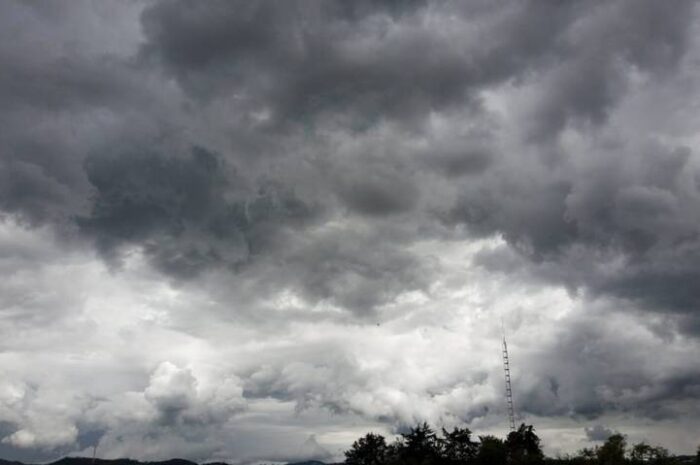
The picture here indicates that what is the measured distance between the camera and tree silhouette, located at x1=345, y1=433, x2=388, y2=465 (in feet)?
634

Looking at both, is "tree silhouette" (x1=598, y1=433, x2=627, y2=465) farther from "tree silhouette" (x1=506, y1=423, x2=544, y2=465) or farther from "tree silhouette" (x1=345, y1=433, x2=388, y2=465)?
"tree silhouette" (x1=345, y1=433, x2=388, y2=465)

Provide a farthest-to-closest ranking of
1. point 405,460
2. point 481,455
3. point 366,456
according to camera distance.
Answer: point 366,456 → point 405,460 → point 481,455

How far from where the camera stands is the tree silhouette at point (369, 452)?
19325 centimetres

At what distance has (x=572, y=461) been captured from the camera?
15800 centimetres

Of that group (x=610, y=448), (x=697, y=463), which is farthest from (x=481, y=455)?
(x=697, y=463)

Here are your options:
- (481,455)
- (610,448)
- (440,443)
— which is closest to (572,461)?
(610,448)

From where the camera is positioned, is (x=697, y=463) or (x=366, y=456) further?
(x=366, y=456)

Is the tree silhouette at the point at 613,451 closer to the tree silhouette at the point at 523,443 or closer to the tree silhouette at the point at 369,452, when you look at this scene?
the tree silhouette at the point at 523,443

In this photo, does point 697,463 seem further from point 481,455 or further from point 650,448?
point 481,455

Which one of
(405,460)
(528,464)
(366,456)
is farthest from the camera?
(366,456)

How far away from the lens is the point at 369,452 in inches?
7662

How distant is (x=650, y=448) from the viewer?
506ft

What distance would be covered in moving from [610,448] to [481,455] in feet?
105

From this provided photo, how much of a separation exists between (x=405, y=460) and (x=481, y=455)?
76.5 feet
